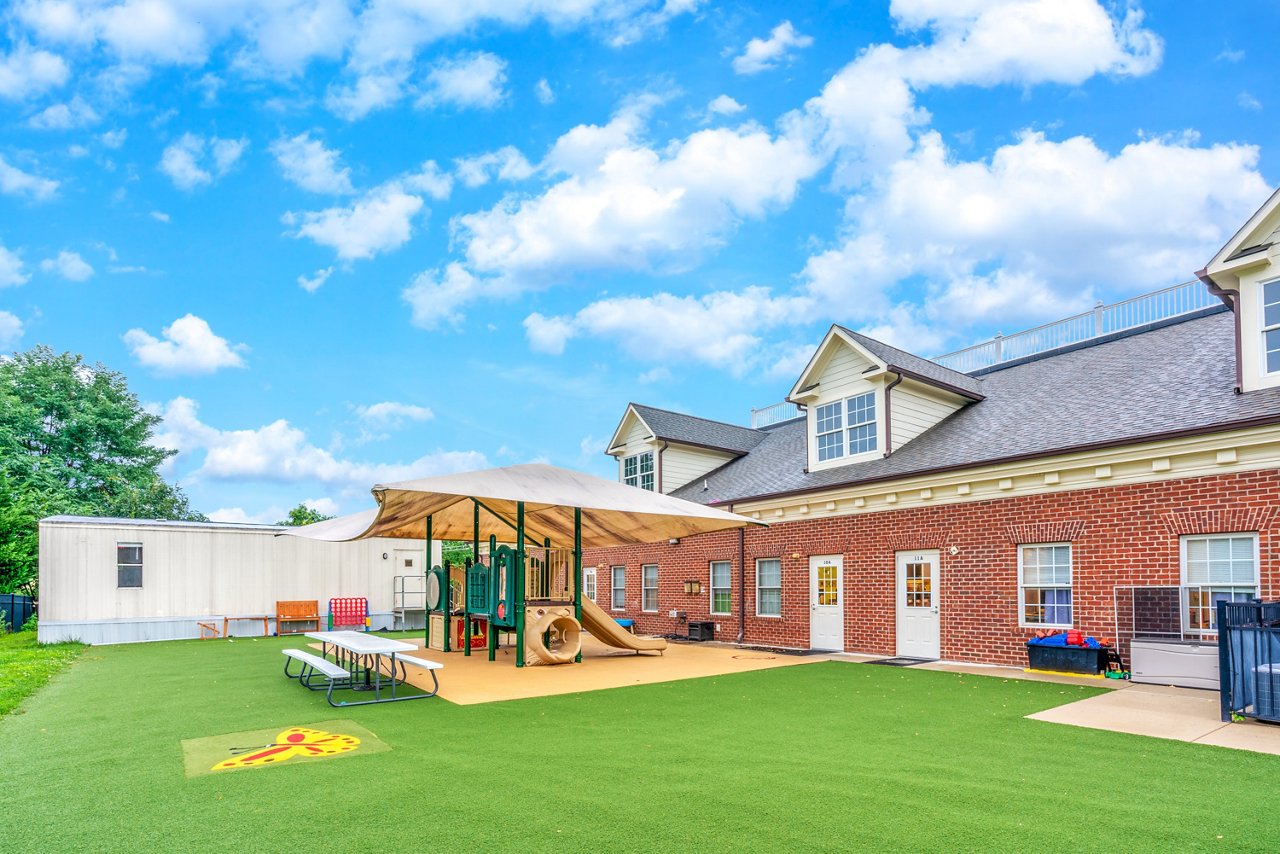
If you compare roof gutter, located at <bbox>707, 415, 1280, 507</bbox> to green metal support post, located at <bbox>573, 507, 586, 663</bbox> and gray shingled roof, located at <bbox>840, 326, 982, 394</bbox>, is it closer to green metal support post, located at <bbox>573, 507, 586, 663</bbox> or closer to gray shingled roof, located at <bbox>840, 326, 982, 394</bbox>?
gray shingled roof, located at <bbox>840, 326, 982, 394</bbox>

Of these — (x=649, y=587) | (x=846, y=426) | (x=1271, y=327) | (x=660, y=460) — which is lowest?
(x=649, y=587)

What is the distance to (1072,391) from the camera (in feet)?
47.3

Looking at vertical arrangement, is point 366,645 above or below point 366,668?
above

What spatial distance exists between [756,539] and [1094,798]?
40.3ft

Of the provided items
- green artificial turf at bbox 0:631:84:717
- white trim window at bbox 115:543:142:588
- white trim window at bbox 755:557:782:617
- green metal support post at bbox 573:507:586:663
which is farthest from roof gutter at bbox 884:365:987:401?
white trim window at bbox 115:543:142:588

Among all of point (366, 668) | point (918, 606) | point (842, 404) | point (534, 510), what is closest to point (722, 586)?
point (842, 404)

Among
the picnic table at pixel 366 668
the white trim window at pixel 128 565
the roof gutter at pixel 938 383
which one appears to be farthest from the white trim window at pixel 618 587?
the white trim window at pixel 128 565

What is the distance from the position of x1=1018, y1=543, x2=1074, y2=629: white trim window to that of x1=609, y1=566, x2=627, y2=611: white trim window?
457 inches

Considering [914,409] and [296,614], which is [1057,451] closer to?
[914,409]

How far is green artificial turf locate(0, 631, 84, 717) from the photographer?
10.5 metres

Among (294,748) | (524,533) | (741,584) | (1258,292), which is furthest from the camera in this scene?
(741,584)

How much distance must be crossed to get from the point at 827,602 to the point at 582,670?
5554mm

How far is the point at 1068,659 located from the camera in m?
11.6

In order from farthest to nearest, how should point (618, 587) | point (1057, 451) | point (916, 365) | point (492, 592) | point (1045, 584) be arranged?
point (618, 587)
point (916, 365)
point (492, 592)
point (1045, 584)
point (1057, 451)
